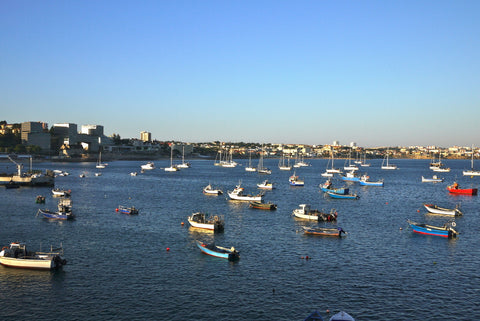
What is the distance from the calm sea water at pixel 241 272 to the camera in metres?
31.6

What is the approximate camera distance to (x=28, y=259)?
1548 inches

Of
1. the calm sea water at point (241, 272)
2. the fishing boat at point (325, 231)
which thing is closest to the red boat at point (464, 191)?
the calm sea water at point (241, 272)

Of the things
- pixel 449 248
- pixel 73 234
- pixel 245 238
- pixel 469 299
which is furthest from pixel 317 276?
pixel 73 234

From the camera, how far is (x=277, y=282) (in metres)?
36.9

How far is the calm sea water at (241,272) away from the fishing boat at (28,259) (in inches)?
32.8

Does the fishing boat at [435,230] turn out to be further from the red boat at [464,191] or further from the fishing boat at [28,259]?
the red boat at [464,191]

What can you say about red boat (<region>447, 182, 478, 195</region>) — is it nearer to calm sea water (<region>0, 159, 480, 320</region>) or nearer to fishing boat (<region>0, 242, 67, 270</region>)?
calm sea water (<region>0, 159, 480, 320</region>)

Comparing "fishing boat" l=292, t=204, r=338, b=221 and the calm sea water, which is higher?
"fishing boat" l=292, t=204, r=338, b=221

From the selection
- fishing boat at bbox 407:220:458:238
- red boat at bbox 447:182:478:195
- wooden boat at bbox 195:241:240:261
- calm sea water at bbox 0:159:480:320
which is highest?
red boat at bbox 447:182:478:195

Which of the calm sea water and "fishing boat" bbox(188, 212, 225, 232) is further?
"fishing boat" bbox(188, 212, 225, 232)

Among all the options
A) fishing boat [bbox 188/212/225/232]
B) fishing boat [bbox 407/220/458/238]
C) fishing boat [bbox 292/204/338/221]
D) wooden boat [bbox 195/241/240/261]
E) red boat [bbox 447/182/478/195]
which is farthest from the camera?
red boat [bbox 447/182/478/195]

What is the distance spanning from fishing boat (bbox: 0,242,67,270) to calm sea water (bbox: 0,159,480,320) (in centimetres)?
83

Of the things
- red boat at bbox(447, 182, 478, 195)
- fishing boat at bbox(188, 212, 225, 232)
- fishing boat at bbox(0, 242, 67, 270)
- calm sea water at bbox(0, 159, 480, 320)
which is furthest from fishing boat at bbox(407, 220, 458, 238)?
red boat at bbox(447, 182, 478, 195)

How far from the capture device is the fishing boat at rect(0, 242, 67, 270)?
38.9 m
